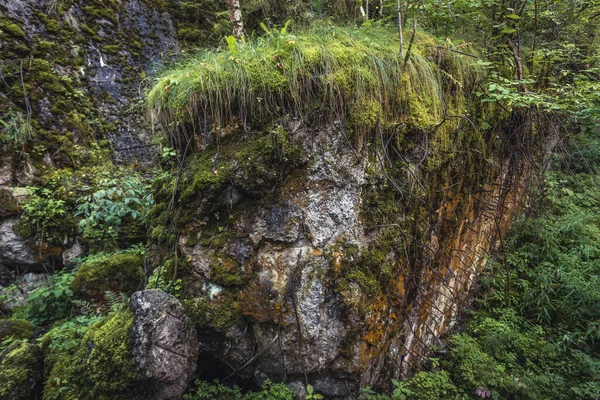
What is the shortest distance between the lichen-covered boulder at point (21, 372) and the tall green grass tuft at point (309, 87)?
2.41m

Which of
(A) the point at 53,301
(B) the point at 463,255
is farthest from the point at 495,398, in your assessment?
(A) the point at 53,301

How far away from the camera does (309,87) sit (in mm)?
2531

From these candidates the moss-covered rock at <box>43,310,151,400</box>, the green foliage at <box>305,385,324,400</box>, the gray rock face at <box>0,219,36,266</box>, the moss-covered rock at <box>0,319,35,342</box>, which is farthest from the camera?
the gray rock face at <box>0,219,36,266</box>

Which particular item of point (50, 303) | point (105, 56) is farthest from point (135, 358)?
point (105, 56)

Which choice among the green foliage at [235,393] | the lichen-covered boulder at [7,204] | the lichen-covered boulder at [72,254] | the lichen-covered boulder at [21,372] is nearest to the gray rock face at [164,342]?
the green foliage at [235,393]

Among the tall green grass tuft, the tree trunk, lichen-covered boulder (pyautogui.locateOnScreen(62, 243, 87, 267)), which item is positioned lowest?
lichen-covered boulder (pyautogui.locateOnScreen(62, 243, 87, 267))

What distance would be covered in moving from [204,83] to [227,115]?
339 mm

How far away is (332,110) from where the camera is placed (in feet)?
8.37

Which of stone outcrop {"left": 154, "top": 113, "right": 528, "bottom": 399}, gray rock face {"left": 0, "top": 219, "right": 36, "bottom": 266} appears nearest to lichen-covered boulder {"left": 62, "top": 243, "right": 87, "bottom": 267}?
gray rock face {"left": 0, "top": 219, "right": 36, "bottom": 266}

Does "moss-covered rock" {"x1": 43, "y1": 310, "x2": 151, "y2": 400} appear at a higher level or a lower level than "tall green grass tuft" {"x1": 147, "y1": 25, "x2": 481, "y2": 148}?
lower

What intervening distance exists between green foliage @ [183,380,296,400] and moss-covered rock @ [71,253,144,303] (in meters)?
1.53

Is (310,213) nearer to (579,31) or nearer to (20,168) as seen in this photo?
(20,168)

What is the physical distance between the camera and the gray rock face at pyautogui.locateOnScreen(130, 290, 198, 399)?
210 cm

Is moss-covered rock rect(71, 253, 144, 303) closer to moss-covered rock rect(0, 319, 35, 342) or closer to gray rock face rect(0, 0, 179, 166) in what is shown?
moss-covered rock rect(0, 319, 35, 342)
